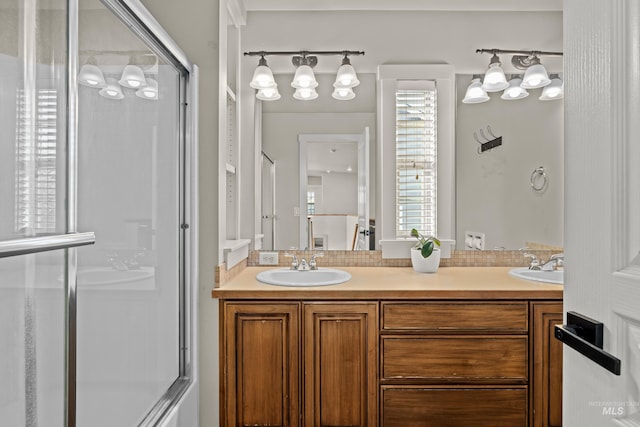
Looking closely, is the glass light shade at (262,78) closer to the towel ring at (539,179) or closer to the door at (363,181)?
the door at (363,181)

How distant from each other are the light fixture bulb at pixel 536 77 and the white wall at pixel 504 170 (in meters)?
0.09

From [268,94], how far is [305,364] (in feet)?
5.19

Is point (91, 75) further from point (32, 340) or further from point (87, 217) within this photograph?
point (32, 340)

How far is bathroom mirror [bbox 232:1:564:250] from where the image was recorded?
2.43m

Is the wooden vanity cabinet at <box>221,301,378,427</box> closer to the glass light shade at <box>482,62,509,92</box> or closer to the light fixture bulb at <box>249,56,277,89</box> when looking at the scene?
the light fixture bulb at <box>249,56,277,89</box>

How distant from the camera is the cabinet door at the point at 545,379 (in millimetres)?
1812

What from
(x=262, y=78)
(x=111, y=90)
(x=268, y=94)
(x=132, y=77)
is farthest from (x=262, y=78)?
(x=111, y=90)

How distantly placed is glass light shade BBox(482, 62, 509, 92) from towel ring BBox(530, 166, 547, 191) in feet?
1.82

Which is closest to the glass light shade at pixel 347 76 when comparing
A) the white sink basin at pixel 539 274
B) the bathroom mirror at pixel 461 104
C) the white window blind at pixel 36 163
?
the bathroom mirror at pixel 461 104

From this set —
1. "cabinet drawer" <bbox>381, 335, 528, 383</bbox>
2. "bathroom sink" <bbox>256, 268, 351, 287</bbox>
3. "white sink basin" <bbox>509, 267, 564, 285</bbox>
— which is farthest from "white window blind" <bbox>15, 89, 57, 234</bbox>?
"white sink basin" <bbox>509, 267, 564, 285</bbox>

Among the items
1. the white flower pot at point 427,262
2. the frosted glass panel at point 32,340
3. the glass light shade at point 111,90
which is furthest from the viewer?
the white flower pot at point 427,262

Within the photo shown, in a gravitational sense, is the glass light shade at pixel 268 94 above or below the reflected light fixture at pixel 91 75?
above

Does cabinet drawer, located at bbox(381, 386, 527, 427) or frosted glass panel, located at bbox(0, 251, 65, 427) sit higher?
frosted glass panel, located at bbox(0, 251, 65, 427)

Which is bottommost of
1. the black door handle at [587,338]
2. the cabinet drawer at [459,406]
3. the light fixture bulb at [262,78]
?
the cabinet drawer at [459,406]
